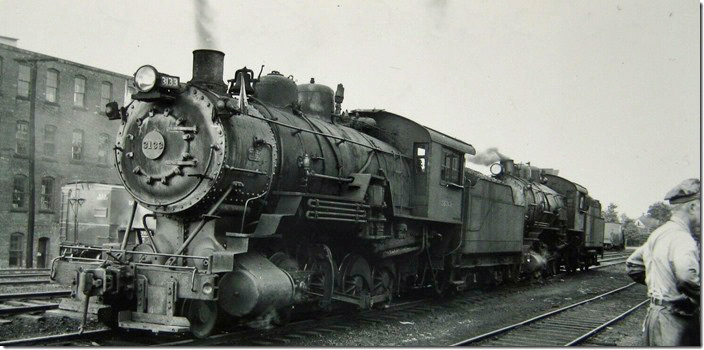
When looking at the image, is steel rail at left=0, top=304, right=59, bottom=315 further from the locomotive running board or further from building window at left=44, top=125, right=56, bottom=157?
building window at left=44, top=125, right=56, bottom=157

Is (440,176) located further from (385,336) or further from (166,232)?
(166,232)

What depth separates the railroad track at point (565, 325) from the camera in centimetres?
732

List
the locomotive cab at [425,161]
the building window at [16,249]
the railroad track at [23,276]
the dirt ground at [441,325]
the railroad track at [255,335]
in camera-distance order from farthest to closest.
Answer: the building window at [16,249], the railroad track at [23,276], the locomotive cab at [425,161], the dirt ground at [441,325], the railroad track at [255,335]

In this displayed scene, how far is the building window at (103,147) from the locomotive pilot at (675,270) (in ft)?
48.8

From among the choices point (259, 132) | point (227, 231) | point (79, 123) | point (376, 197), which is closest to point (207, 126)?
point (259, 132)

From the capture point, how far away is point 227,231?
22.4ft

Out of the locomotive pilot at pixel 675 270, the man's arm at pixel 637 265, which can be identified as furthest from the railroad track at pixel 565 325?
the locomotive pilot at pixel 675 270

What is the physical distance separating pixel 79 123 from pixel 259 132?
30.5ft

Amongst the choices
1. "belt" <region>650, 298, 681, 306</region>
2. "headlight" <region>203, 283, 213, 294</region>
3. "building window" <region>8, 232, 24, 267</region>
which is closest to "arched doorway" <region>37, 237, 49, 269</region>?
"building window" <region>8, 232, 24, 267</region>

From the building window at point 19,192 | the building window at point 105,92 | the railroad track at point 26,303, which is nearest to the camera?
the railroad track at point 26,303

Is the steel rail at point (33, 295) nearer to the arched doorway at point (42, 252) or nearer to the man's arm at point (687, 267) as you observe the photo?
the arched doorway at point (42, 252)

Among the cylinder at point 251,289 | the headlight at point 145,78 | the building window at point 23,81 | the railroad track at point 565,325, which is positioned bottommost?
the railroad track at point 565,325

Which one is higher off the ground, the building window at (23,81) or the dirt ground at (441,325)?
the building window at (23,81)

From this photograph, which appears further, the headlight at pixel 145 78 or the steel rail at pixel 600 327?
the steel rail at pixel 600 327
